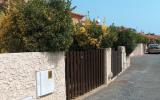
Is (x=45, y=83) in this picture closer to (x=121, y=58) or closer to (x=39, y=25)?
(x=39, y=25)

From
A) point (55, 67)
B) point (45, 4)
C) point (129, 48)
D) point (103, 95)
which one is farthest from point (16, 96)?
point (129, 48)

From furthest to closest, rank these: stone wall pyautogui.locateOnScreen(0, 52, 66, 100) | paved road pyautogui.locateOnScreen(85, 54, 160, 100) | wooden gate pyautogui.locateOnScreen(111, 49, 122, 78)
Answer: wooden gate pyautogui.locateOnScreen(111, 49, 122, 78)
paved road pyautogui.locateOnScreen(85, 54, 160, 100)
stone wall pyautogui.locateOnScreen(0, 52, 66, 100)

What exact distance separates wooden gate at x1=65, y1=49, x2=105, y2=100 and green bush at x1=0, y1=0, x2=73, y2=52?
1740 mm

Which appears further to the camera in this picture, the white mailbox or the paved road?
the paved road

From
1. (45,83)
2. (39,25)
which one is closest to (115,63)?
(39,25)

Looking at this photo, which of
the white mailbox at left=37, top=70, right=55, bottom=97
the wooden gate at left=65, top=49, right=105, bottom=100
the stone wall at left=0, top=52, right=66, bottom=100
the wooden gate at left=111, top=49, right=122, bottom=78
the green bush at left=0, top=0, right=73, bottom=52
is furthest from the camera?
the wooden gate at left=111, top=49, right=122, bottom=78

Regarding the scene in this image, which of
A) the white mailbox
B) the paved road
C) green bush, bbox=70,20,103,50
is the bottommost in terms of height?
the paved road

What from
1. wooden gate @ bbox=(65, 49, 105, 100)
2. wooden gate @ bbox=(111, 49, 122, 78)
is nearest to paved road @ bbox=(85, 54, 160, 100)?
wooden gate @ bbox=(65, 49, 105, 100)

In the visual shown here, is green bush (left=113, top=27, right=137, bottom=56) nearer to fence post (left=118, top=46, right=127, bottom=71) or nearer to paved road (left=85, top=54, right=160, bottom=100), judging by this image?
fence post (left=118, top=46, right=127, bottom=71)

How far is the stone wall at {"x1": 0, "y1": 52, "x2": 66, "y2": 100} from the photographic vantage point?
27.5 feet

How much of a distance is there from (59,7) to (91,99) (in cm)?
370

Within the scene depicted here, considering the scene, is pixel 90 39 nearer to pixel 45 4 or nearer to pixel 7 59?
pixel 45 4

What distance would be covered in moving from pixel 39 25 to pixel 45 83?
4.98 ft

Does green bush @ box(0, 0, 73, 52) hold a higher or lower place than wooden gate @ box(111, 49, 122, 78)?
higher
